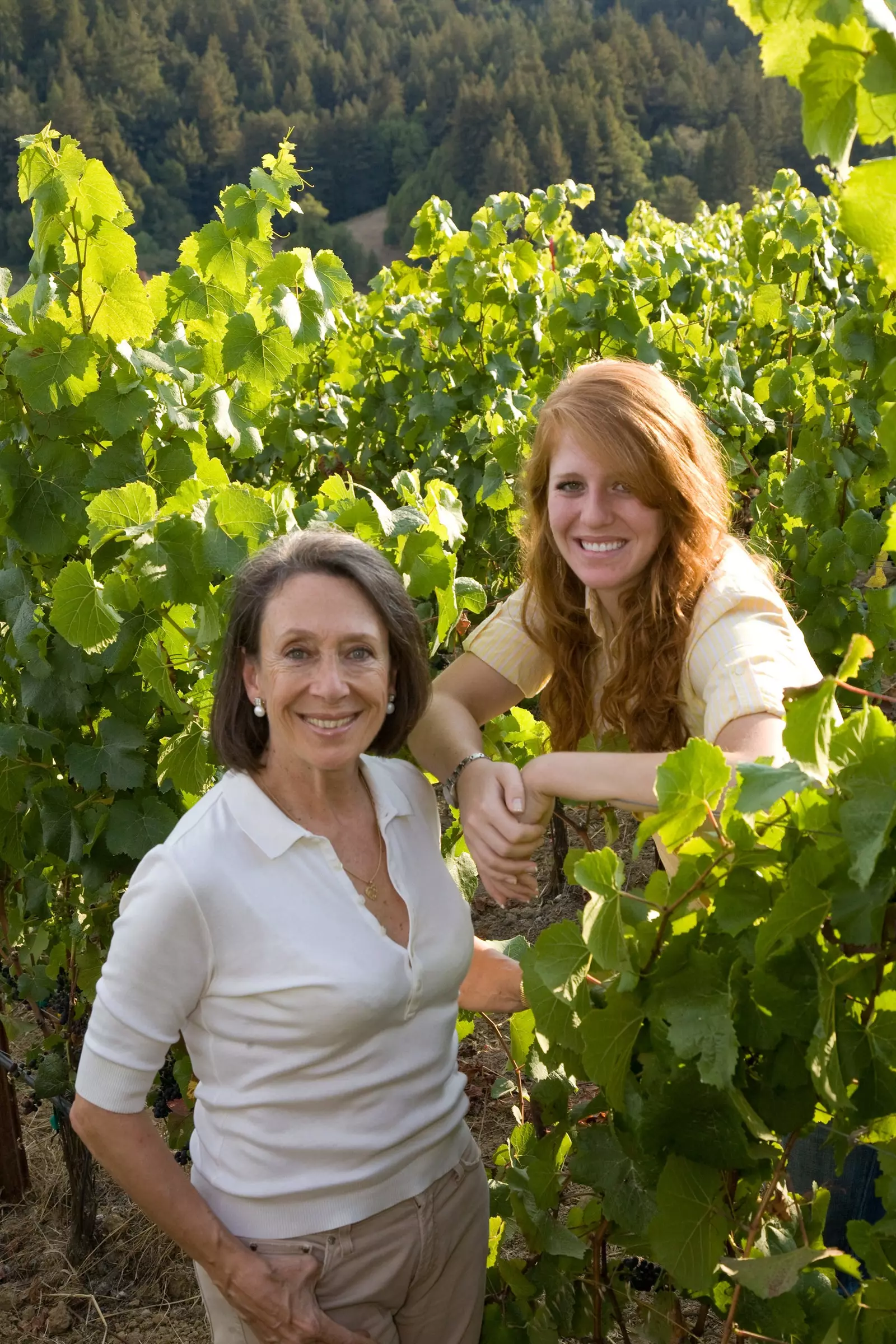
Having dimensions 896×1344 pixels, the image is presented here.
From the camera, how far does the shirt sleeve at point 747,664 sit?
5.25 feet

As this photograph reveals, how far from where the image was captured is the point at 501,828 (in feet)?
5.90

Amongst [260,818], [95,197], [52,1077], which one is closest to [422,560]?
[260,818]

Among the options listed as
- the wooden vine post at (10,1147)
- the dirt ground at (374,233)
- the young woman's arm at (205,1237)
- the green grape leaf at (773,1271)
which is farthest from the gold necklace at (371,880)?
the dirt ground at (374,233)

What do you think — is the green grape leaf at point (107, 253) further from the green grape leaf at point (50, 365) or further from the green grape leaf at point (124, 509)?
the green grape leaf at point (124, 509)

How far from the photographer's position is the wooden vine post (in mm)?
3178

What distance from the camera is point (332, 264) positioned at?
7.81ft

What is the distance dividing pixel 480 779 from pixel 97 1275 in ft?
6.43

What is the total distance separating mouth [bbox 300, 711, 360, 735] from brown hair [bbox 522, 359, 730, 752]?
1.48ft

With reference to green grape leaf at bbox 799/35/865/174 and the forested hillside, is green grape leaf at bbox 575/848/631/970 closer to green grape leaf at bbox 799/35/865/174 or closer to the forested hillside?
green grape leaf at bbox 799/35/865/174


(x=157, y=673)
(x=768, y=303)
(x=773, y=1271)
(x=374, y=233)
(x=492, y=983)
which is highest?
(x=374, y=233)

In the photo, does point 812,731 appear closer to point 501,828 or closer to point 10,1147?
point 501,828

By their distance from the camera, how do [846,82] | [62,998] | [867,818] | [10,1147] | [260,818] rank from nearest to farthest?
[846,82] < [867,818] < [260,818] < [62,998] < [10,1147]

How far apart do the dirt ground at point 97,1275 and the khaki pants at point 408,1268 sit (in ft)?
3.80

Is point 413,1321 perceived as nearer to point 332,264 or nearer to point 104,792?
point 104,792
